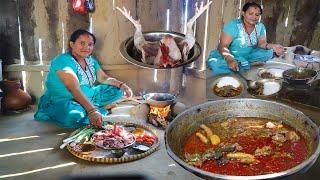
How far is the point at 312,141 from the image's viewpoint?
3.13 m

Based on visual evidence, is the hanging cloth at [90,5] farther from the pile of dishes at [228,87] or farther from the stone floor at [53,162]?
the pile of dishes at [228,87]

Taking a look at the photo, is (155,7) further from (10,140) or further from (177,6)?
(10,140)

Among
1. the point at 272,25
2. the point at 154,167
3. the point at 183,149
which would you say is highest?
the point at 272,25

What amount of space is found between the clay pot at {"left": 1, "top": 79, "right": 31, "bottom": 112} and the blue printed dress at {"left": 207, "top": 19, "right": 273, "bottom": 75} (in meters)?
3.05

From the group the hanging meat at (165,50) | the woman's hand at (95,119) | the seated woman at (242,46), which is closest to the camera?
the hanging meat at (165,50)

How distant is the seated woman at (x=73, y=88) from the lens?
4727 millimetres

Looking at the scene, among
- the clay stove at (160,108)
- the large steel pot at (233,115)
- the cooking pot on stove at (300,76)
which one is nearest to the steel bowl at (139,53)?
the large steel pot at (233,115)

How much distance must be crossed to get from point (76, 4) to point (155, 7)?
4.28 feet

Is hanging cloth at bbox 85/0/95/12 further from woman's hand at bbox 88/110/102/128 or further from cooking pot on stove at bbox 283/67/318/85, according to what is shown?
cooking pot on stove at bbox 283/67/318/85

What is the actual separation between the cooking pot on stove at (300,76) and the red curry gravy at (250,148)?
1181 millimetres

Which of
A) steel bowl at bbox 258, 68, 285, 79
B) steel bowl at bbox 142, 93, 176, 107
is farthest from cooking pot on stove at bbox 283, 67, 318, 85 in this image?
steel bowl at bbox 142, 93, 176, 107

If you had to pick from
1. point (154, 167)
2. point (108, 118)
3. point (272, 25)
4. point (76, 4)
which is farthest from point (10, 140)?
point (272, 25)

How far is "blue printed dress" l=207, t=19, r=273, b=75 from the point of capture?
19.3 feet

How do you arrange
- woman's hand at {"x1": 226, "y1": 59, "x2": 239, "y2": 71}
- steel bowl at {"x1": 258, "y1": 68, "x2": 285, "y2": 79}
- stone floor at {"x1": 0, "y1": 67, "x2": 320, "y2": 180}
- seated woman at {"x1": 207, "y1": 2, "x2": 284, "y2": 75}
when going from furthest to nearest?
seated woman at {"x1": 207, "y1": 2, "x2": 284, "y2": 75}
woman's hand at {"x1": 226, "y1": 59, "x2": 239, "y2": 71}
steel bowl at {"x1": 258, "y1": 68, "x2": 285, "y2": 79}
stone floor at {"x1": 0, "y1": 67, "x2": 320, "y2": 180}
